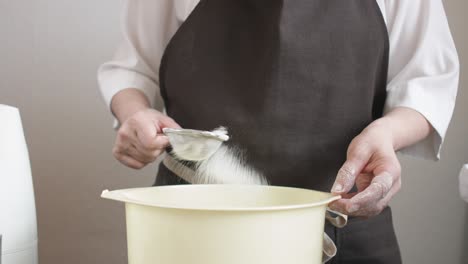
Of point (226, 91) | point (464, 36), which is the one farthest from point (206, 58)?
point (464, 36)

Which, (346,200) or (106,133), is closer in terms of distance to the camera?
(346,200)

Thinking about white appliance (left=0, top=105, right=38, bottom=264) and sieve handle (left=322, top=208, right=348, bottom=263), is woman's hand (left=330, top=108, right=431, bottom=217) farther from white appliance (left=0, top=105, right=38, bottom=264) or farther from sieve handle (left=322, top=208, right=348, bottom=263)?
white appliance (left=0, top=105, right=38, bottom=264)

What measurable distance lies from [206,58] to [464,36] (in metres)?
0.66

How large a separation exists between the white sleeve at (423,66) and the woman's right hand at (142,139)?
31 cm

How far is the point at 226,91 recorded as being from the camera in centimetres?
72

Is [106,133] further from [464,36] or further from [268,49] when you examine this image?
[464,36]

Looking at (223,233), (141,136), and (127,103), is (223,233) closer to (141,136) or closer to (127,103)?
(141,136)

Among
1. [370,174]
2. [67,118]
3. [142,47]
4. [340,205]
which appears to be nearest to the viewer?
[340,205]

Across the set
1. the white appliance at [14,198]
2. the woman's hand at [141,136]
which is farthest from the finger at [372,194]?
the white appliance at [14,198]

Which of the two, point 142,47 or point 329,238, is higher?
point 142,47

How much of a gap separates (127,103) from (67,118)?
1.19 ft

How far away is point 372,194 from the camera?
1.77ft

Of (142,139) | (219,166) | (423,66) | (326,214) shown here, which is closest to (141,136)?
(142,139)

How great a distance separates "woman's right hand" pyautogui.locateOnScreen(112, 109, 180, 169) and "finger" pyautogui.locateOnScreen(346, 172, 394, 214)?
24 cm
